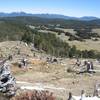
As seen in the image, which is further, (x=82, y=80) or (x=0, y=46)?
(x=0, y=46)

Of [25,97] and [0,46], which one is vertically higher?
[25,97]

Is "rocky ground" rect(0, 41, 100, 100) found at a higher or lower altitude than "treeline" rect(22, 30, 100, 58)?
higher

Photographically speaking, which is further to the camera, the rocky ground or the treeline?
the treeline

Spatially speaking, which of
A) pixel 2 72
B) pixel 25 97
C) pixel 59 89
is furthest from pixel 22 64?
pixel 25 97

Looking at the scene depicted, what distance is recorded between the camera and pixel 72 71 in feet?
136

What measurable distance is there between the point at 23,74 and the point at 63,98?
1222 centimetres

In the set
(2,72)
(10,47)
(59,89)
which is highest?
(2,72)

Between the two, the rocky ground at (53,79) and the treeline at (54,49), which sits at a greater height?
the rocky ground at (53,79)

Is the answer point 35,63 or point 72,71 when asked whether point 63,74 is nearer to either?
point 72,71

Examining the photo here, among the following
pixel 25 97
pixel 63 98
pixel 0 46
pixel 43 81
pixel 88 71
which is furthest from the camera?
pixel 0 46

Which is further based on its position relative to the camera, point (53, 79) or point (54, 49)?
point (54, 49)

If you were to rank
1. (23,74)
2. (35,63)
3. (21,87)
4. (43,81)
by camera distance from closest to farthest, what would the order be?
(21,87) → (43,81) → (23,74) → (35,63)

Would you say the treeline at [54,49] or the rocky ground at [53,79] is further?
the treeline at [54,49]

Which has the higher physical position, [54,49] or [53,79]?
[53,79]
